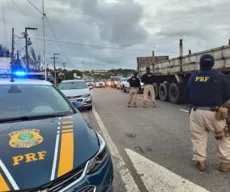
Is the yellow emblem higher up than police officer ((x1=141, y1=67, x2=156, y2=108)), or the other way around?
police officer ((x1=141, y1=67, x2=156, y2=108))

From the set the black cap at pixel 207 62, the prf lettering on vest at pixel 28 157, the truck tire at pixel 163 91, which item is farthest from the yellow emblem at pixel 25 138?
the truck tire at pixel 163 91

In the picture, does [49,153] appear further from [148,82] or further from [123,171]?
[148,82]

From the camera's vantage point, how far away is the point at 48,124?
9.42ft

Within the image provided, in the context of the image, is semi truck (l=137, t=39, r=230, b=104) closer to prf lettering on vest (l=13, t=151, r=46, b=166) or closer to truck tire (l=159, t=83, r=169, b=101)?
truck tire (l=159, t=83, r=169, b=101)

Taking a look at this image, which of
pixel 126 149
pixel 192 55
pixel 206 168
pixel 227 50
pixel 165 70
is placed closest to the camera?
pixel 206 168

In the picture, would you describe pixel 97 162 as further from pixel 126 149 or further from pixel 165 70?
pixel 165 70

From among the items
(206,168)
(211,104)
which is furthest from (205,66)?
(206,168)

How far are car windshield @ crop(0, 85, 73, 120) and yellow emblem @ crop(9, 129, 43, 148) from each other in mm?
669

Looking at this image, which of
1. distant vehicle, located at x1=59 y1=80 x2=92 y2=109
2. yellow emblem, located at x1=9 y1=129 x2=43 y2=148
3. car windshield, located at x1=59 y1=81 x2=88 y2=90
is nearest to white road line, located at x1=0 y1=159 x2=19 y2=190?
yellow emblem, located at x1=9 y1=129 x2=43 y2=148

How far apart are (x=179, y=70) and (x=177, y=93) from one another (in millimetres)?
1221

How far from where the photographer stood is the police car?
1917mm

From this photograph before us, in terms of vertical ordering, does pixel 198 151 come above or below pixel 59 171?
below

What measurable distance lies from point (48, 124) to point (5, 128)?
0.47m

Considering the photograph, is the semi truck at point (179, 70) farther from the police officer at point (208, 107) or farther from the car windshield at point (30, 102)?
the car windshield at point (30, 102)
